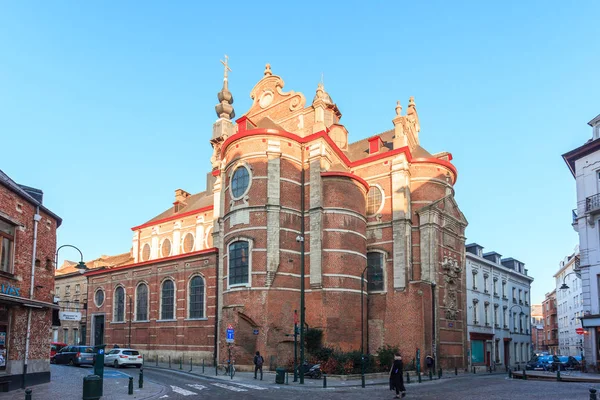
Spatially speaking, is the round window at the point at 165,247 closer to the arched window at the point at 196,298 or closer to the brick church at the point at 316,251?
the brick church at the point at 316,251

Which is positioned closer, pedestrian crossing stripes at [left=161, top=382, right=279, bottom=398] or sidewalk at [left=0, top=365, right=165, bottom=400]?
sidewalk at [left=0, top=365, right=165, bottom=400]

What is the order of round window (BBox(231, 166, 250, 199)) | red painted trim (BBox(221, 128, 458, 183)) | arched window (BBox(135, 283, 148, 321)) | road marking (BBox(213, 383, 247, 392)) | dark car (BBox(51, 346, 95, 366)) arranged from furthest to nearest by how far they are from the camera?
1. arched window (BBox(135, 283, 148, 321))
2. dark car (BBox(51, 346, 95, 366))
3. red painted trim (BBox(221, 128, 458, 183))
4. round window (BBox(231, 166, 250, 199))
5. road marking (BBox(213, 383, 247, 392))

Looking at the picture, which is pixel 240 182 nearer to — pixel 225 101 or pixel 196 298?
pixel 196 298

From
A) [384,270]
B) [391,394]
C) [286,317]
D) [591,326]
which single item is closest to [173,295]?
[286,317]

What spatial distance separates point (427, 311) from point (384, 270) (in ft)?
12.7

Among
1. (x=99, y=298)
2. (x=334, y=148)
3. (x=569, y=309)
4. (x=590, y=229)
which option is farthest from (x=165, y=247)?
(x=569, y=309)

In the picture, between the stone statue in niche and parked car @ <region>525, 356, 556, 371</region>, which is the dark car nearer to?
the stone statue in niche

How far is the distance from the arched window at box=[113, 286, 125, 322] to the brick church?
193 cm

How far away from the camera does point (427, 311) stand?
115ft

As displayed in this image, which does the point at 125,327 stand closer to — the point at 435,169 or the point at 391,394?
the point at 435,169

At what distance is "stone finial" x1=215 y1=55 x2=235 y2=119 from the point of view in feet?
191

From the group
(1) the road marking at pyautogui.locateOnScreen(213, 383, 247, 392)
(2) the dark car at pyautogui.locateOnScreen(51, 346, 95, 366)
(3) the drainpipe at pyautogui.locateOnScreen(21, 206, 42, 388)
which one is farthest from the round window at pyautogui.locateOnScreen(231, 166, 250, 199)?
(2) the dark car at pyautogui.locateOnScreen(51, 346, 95, 366)

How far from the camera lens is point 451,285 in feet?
126

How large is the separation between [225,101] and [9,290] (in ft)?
141
